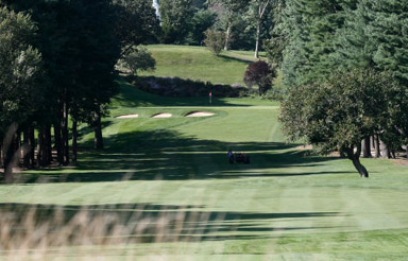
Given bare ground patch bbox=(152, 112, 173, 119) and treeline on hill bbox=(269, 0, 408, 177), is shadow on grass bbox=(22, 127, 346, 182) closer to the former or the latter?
treeline on hill bbox=(269, 0, 408, 177)

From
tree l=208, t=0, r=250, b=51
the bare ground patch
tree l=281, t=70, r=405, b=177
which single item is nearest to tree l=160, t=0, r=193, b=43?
tree l=208, t=0, r=250, b=51

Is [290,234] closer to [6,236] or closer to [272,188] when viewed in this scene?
[6,236]

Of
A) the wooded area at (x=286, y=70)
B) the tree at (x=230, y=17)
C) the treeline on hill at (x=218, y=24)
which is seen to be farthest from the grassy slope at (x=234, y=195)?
the tree at (x=230, y=17)

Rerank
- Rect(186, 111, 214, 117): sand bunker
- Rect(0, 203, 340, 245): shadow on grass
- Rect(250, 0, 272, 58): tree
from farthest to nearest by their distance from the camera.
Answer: Rect(250, 0, 272, 58): tree → Rect(186, 111, 214, 117): sand bunker → Rect(0, 203, 340, 245): shadow on grass

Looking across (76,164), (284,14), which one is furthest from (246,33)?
(76,164)

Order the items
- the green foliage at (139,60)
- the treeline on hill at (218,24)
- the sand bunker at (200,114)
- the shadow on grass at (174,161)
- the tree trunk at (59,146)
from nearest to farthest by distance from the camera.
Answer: the shadow on grass at (174,161) → the tree trunk at (59,146) → the sand bunker at (200,114) → the green foliage at (139,60) → the treeline on hill at (218,24)

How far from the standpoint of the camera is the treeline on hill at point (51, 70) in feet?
154

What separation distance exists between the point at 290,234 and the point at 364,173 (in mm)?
29595

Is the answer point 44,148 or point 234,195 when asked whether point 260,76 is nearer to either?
point 44,148

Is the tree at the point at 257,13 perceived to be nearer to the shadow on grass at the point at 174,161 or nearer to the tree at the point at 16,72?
the shadow on grass at the point at 174,161

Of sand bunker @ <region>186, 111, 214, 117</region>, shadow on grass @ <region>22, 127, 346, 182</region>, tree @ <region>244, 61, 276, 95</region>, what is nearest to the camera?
shadow on grass @ <region>22, 127, 346, 182</region>

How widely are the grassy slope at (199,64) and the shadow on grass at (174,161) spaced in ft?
155

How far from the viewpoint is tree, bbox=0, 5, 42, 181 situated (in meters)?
46.1

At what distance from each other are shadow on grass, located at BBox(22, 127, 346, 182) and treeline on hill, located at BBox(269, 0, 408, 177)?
16.5ft
